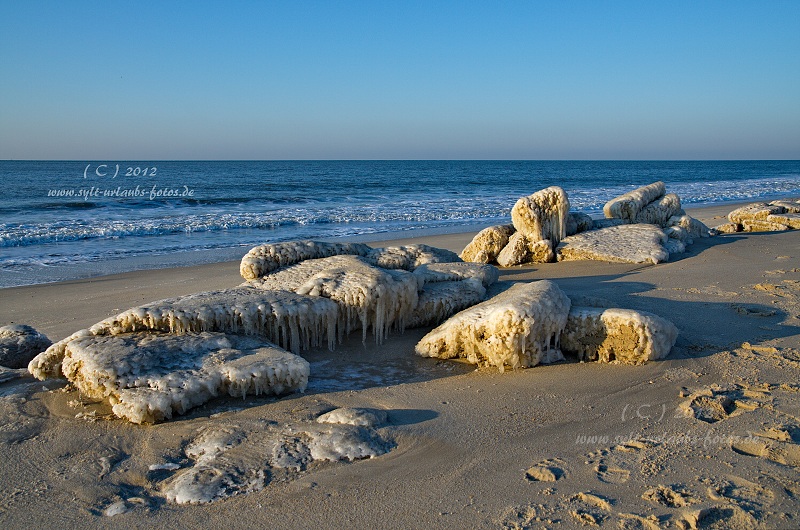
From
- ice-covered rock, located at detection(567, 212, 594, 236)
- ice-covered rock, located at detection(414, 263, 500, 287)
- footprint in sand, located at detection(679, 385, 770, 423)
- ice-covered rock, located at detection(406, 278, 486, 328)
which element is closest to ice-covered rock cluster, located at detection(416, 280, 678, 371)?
footprint in sand, located at detection(679, 385, 770, 423)

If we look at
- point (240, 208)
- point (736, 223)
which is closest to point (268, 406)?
point (736, 223)

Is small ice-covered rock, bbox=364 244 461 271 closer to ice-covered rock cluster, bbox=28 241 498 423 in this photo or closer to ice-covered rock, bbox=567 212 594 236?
ice-covered rock cluster, bbox=28 241 498 423

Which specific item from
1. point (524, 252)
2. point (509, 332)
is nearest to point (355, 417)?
point (509, 332)

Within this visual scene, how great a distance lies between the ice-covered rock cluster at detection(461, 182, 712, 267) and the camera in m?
8.47

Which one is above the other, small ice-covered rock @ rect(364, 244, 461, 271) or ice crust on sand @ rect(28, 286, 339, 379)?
small ice-covered rock @ rect(364, 244, 461, 271)

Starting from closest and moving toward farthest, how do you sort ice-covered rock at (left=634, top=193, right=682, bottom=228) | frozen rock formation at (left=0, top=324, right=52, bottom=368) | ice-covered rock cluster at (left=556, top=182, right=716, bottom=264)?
frozen rock formation at (left=0, top=324, right=52, bottom=368)
ice-covered rock cluster at (left=556, top=182, right=716, bottom=264)
ice-covered rock at (left=634, top=193, right=682, bottom=228)

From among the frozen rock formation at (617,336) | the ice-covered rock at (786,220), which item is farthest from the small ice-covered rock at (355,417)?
the ice-covered rock at (786,220)

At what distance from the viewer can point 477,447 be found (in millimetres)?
3250

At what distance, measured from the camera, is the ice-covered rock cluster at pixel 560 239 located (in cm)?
847

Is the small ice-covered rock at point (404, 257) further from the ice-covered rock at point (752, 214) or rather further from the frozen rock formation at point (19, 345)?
the ice-covered rock at point (752, 214)

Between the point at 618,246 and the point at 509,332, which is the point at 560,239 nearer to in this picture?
the point at 618,246

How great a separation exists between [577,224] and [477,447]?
21.9 ft

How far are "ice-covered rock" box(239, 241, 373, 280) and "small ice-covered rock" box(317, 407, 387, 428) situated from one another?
256cm

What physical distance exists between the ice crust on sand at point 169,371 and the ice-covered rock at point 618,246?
5575 millimetres
